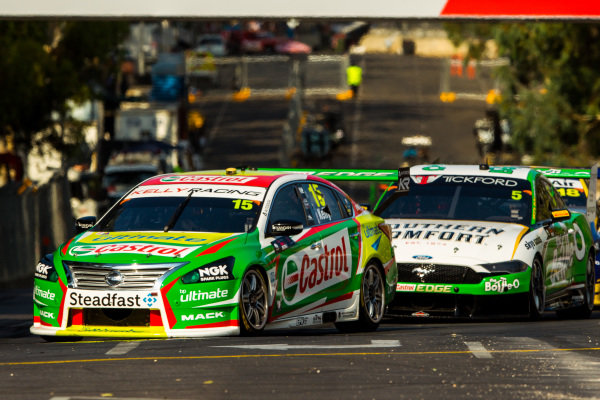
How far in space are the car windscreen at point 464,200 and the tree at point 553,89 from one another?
24481 millimetres

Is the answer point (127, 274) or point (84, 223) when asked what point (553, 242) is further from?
point (127, 274)

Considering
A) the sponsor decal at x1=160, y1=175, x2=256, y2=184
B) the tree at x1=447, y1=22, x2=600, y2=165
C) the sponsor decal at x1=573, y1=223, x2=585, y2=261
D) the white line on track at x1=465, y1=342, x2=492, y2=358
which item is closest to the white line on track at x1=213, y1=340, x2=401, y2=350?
the white line on track at x1=465, y1=342, x2=492, y2=358

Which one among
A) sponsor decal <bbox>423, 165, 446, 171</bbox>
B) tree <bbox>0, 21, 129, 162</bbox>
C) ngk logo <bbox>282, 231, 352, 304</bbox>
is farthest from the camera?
tree <bbox>0, 21, 129, 162</bbox>

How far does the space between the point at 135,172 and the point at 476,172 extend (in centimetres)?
2602

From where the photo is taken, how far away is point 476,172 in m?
15.9

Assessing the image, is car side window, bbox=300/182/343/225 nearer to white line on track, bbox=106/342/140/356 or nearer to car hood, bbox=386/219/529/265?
car hood, bbox=386/219/529/265

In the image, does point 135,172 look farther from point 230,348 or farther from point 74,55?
point 230,348

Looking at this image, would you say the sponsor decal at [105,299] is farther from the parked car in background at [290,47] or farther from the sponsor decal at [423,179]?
the parked car in background at [290,47]

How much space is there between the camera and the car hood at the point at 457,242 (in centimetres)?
1432

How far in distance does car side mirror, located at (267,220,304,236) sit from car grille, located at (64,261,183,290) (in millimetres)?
1077

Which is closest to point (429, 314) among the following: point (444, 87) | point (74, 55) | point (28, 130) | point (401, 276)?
point (401, 276)

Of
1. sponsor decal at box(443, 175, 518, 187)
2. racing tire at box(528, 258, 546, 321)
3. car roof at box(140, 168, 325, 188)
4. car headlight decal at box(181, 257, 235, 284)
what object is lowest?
racing tire at box(528, 258, 546, 321)

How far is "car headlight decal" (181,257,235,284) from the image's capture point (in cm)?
1125

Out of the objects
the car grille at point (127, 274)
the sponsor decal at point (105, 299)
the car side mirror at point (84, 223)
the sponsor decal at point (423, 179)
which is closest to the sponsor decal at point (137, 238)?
the car side mirror at point (84, 223)
